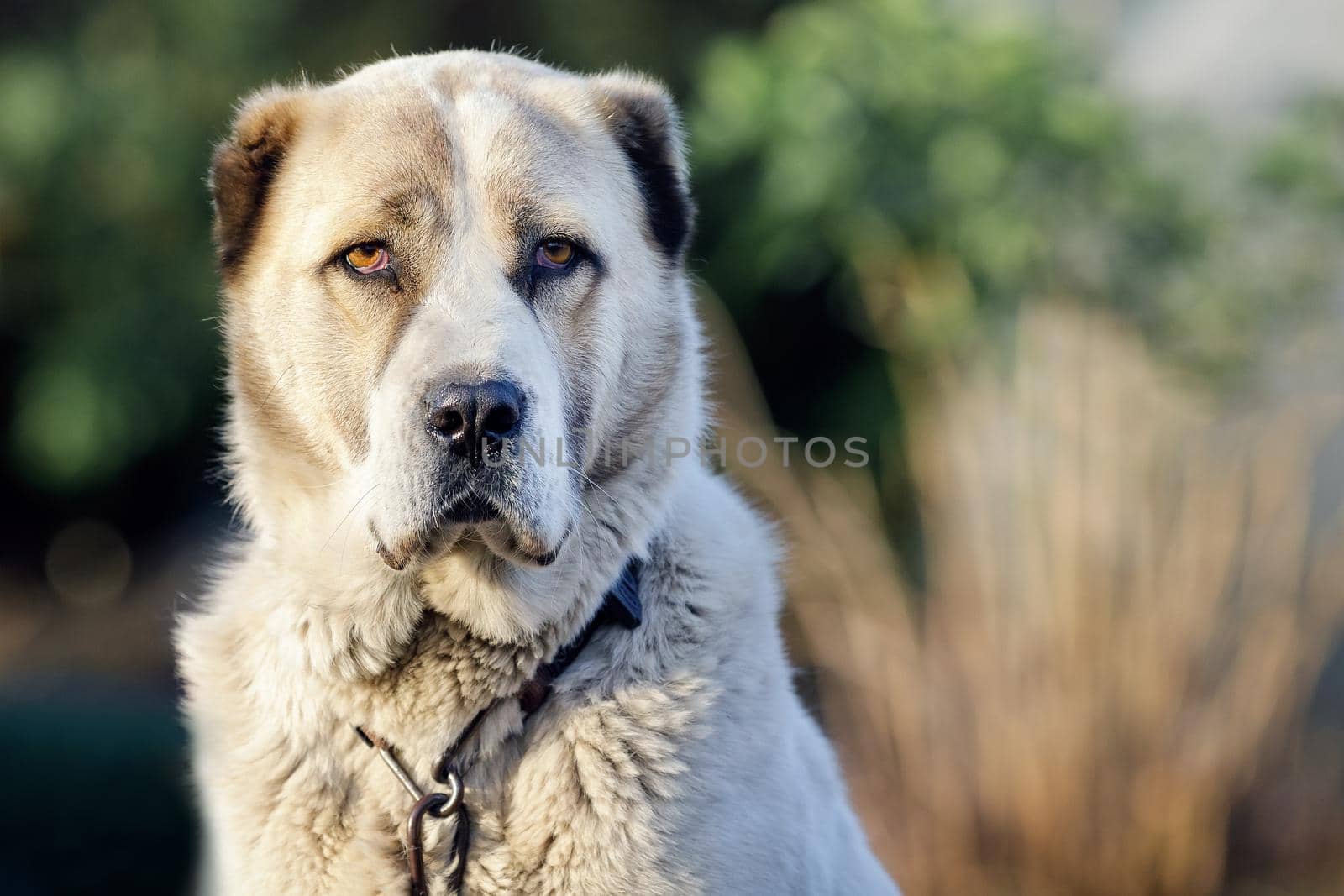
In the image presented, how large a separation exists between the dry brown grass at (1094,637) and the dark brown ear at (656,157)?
2.43 meters

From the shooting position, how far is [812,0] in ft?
24.7

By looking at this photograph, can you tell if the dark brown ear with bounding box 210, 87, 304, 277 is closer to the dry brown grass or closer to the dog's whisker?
the dog's whisker

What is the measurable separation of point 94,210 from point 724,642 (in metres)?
6.54

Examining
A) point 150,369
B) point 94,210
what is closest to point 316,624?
point 150,369

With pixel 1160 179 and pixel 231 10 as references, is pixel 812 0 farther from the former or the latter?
pixel 231 10

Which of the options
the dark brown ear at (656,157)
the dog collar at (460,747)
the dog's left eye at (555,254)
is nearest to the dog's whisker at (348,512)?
the dog collar at (460,747)

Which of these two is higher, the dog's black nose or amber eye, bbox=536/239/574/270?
amber eye, bbox=536/239/574/270

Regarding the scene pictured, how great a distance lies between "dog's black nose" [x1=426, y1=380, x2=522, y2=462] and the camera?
7.11ft

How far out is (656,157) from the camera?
2.83 m

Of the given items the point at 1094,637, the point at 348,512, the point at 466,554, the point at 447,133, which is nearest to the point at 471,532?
the point at 466,554

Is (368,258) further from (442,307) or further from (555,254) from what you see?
(555,254)

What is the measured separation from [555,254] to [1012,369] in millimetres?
3372

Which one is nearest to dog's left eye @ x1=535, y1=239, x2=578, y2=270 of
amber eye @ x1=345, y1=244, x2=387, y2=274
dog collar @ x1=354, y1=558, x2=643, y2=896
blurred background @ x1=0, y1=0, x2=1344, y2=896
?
amber eye @ x1=345, y1=244, x2=387, y2=274

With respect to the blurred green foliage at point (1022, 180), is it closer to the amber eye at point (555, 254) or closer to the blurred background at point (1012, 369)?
the blurred background at point (1012, 369)
